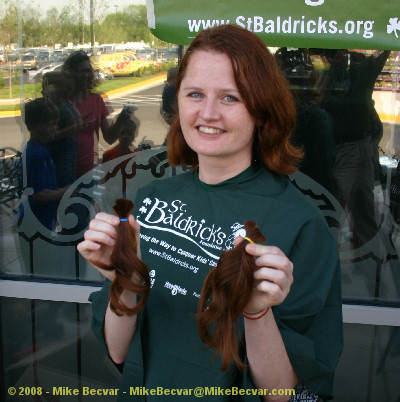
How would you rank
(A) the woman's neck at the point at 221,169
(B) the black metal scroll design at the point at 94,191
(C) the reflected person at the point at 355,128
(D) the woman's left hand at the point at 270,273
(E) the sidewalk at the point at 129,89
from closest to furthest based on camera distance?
(D) the woman's left hand at the point at 270,273 < (A) the woman's neck at the point at 221,169 < (C) the reflected person at the point at 355,128 < (E) the sidewalk at the point at 129,89 < (B) the black metal scroll design at the point at 94,191

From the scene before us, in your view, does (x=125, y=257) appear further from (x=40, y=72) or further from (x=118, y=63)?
(x=40, y=72)

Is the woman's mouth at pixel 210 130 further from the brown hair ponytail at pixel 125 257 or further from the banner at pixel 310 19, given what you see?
the banner at pixel 310 19

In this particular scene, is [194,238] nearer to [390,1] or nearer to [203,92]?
[203,92]

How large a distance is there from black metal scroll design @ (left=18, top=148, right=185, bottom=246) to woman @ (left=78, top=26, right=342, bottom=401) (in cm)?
128

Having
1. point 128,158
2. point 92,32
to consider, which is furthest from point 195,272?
point 92,32

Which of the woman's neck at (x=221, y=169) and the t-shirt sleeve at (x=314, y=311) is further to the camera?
the woman's neck at (x=221, y=169)

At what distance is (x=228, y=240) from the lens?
61.5 inches

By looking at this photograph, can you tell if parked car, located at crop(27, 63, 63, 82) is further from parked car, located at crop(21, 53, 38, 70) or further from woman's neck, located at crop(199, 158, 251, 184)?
woman's neck, located at crop(199, 158, 251, 184)

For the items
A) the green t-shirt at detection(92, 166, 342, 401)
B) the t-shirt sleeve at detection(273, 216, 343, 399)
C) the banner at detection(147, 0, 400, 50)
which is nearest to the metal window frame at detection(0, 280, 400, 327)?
the green t-shirt at detection(92, 166, 342, 401)

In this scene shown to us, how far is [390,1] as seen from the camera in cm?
250

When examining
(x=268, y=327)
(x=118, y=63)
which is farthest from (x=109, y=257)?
(x=118, y=63)

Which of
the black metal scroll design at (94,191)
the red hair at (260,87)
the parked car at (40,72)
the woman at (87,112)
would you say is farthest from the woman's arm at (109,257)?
the parked car at (40,72)

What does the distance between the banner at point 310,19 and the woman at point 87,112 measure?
26.0 inches

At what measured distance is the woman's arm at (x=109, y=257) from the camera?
137 centimetres
